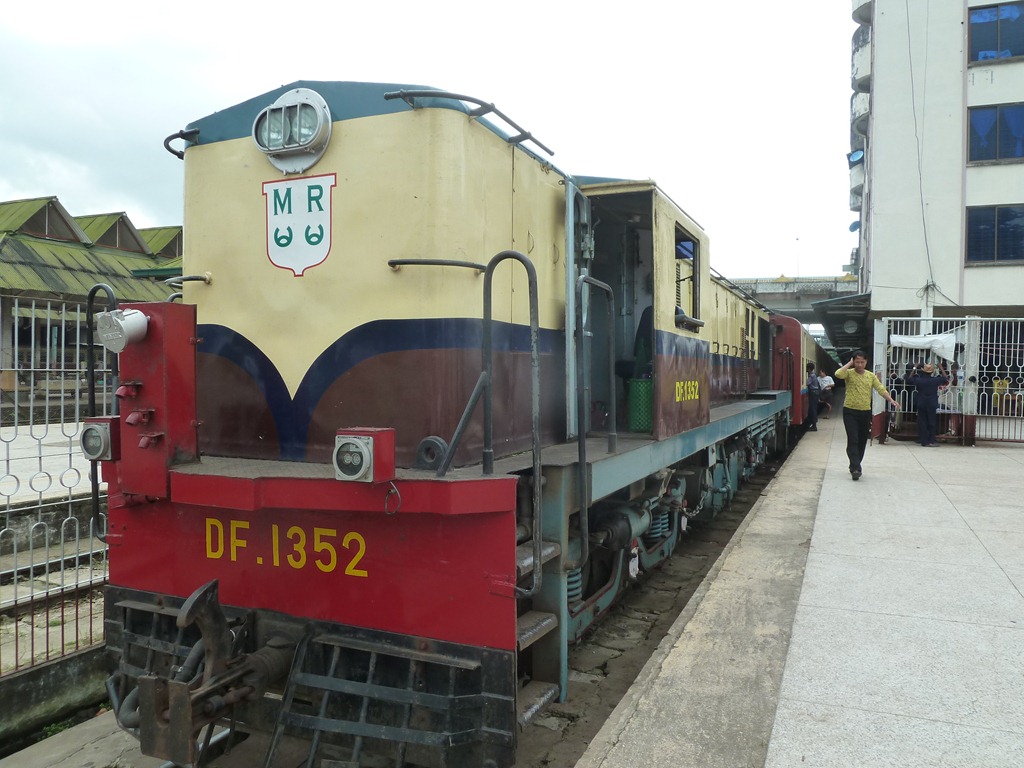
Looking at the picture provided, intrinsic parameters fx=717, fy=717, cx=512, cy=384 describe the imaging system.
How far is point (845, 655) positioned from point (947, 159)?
18.4 meters

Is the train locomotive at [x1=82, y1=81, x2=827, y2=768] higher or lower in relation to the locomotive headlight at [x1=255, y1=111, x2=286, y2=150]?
lower

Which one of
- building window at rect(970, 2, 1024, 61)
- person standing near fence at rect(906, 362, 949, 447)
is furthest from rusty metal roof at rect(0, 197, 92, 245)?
building window at rect(970, 2, 1024, 61)

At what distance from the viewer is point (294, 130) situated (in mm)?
3438

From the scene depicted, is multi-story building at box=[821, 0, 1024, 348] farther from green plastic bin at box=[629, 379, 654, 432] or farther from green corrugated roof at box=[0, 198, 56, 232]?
green corrugated roof at box=[0, 198, 56, 232]

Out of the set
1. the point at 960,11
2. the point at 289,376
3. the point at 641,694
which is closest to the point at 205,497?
the point at 289,376

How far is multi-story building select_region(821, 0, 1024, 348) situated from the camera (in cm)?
1781

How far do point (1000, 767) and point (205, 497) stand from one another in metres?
3.37

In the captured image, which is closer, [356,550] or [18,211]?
[356,550]

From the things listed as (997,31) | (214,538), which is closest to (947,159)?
(997,31)

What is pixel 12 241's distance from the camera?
9.30 metres

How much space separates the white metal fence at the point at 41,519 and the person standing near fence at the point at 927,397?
512 inches

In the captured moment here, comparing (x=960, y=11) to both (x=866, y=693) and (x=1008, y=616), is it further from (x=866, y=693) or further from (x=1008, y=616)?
(x=866, y=693)

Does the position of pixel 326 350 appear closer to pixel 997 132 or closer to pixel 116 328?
pixel 116 328

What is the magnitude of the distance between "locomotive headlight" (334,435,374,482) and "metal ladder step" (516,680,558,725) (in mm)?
1188
